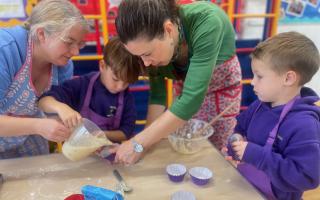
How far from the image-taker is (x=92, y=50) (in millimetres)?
2553

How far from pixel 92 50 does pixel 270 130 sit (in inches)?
72.6

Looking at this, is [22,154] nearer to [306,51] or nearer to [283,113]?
[283,113]

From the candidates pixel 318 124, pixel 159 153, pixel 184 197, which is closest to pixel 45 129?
pixel 159 153

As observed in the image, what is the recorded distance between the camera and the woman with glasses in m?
1.11

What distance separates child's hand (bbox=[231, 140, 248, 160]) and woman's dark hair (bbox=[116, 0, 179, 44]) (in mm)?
449

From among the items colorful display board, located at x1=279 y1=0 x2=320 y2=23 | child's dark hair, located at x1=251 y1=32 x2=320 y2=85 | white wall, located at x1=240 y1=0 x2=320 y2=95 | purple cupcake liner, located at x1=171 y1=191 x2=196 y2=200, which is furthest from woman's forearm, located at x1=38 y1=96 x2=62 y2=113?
colorful display board, located at x1=279 y1=0 x2=320 y2=23

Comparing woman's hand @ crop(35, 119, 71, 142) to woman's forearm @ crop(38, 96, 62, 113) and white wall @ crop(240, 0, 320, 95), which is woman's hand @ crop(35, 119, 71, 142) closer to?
woman's forearm @ crop(38, 96, 62, 113)

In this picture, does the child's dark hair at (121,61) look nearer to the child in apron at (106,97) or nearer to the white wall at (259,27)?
the child in apron at (106,97)

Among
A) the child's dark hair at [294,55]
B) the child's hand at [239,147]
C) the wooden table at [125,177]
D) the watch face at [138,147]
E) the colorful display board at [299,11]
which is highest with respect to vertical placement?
the child's dark hair at [294,55]

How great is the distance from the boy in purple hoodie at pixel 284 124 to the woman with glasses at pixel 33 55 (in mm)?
684

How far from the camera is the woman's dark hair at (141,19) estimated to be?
3.10ft

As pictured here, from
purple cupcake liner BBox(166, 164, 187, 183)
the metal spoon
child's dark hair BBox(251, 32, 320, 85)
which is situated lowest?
the metal spoon

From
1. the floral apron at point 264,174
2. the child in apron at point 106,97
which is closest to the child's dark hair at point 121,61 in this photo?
the child in apron at point 106,97

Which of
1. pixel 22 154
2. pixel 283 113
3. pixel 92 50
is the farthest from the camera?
pixel 92 50
